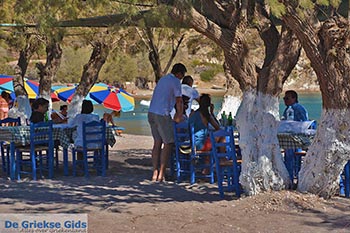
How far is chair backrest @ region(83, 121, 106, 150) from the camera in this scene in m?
10.3

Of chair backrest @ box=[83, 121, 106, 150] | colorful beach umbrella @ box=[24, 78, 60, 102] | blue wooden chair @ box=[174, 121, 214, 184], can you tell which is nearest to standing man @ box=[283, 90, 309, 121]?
blue wooden chair @ box=[174, 121, 214, 184]

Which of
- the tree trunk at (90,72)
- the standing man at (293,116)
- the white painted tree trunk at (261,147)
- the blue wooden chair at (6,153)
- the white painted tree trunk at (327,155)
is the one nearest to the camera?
the white painted tree trunk at (327,155)

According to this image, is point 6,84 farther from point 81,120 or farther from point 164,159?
point 164,159

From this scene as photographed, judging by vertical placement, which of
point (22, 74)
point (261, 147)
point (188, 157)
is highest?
point (22, 74)

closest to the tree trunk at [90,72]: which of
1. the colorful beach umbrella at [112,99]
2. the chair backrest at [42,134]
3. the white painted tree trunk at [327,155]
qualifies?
the colorful beach umbrella at [112,99]

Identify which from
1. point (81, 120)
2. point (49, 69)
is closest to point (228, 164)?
point (81, 120)

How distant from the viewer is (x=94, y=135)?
10.5 metres

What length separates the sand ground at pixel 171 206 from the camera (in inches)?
263

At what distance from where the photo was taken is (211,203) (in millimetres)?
7871

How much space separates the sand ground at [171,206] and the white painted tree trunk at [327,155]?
0.16 metres

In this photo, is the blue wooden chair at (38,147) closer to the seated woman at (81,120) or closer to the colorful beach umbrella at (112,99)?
the seated woman at (81,120)

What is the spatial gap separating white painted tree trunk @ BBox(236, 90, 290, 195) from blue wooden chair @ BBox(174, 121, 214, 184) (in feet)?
5.43

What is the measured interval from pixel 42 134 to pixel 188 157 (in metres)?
2.12

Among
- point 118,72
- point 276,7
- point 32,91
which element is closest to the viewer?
point 276,7
